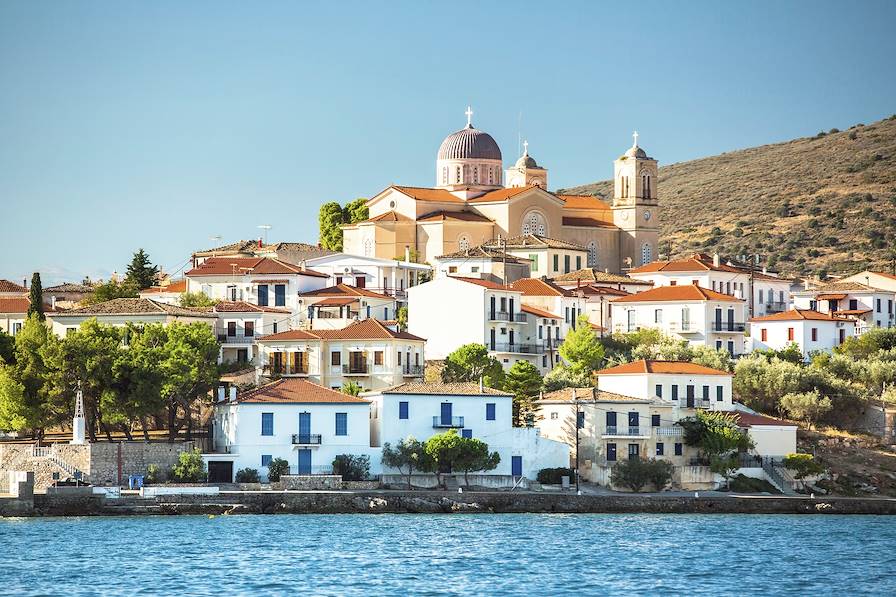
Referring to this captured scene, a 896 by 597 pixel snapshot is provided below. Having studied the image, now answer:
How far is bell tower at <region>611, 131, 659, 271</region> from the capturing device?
10019 centimetres

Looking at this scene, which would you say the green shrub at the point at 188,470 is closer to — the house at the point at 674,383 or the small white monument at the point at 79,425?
the small white monument at the point at 79,425

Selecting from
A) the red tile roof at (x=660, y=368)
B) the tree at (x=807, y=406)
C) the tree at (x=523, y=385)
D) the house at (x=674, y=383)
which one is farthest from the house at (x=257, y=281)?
the tree at (x=807, y=406)

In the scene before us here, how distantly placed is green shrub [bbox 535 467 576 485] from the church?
2981 centimetres

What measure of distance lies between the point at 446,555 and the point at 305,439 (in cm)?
1217

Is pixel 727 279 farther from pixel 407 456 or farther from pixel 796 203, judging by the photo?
pixel 796 203

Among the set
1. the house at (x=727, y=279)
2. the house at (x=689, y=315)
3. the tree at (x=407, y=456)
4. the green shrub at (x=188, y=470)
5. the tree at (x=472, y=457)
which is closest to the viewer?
the green shrub at (x=188, y=470)

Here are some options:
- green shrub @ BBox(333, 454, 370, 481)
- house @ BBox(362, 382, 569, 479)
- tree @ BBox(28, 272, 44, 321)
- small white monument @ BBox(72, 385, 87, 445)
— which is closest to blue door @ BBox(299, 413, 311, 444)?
green shrub @ BBox(333, 454, 370, 481)

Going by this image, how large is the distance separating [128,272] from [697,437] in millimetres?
40491

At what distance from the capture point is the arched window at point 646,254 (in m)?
100

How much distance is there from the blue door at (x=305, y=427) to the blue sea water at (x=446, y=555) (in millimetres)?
3879

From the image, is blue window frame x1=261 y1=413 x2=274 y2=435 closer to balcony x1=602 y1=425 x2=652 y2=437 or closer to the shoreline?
the shoreline

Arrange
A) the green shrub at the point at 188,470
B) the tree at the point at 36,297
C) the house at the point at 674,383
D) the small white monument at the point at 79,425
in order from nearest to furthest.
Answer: the green shrub at the point at 188,470 < the small white monument at the point at 79,425 < the house at the point at 674,383 < the tree at the point at 36,297

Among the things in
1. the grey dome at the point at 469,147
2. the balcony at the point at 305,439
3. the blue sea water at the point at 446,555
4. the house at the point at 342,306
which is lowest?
the blue sea water at the point at 446,555

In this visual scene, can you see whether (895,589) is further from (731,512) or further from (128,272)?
(128,272)
